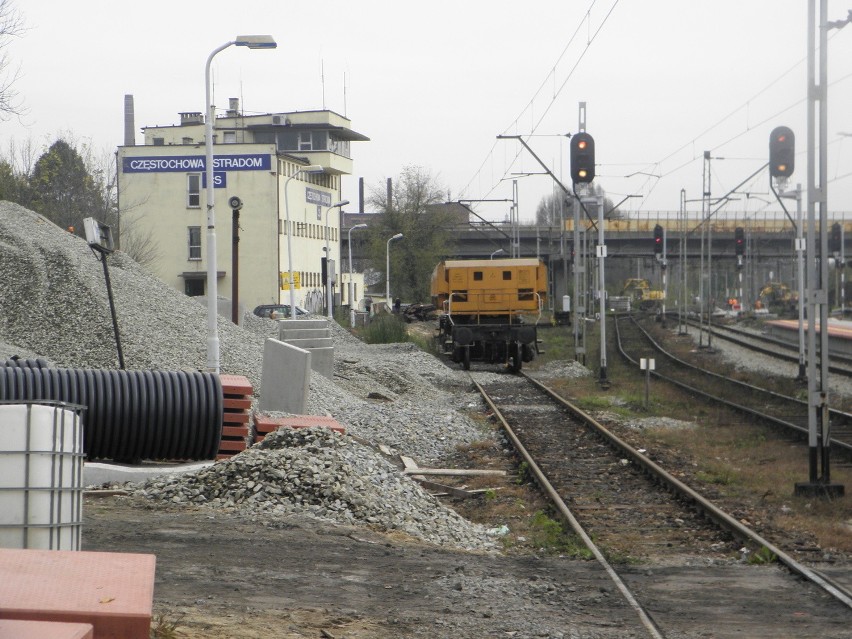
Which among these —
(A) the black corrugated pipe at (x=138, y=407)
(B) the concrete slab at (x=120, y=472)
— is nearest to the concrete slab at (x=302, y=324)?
(A) the black corrugated pipe at (x=138, y=407)

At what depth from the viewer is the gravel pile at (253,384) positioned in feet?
35.7

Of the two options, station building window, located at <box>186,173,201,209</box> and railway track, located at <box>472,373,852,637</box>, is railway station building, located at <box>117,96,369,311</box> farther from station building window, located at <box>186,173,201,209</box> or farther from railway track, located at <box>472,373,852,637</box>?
railway track, located at <box>472,373,852,637</box>

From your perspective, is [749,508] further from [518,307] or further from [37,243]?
[518,307]

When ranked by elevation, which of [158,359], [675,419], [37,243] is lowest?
[675,419]

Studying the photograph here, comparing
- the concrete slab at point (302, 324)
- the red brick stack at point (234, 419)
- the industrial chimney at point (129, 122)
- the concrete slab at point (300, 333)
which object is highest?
the industrial chimney at point (129, 122)

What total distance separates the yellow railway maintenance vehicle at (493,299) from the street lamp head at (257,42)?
1537 centimetres

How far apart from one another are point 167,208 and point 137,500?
62.0 m

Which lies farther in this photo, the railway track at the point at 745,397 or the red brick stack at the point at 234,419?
the railway track at the point at 745,397

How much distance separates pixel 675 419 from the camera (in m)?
21.2

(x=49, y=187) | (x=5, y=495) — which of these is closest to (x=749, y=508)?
(x=5, y=495)

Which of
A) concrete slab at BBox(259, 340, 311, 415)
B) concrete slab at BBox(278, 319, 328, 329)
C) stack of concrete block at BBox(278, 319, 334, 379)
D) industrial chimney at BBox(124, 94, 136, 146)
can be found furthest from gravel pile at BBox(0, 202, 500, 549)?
industrial chimney at BBox(124, 94, 136, 146)

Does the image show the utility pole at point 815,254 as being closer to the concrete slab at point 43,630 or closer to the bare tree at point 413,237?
the concrete slab at point 43,630

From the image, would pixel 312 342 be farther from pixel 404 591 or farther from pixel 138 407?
pixel 404 591

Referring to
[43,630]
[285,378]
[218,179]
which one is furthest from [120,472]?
[218,179]
